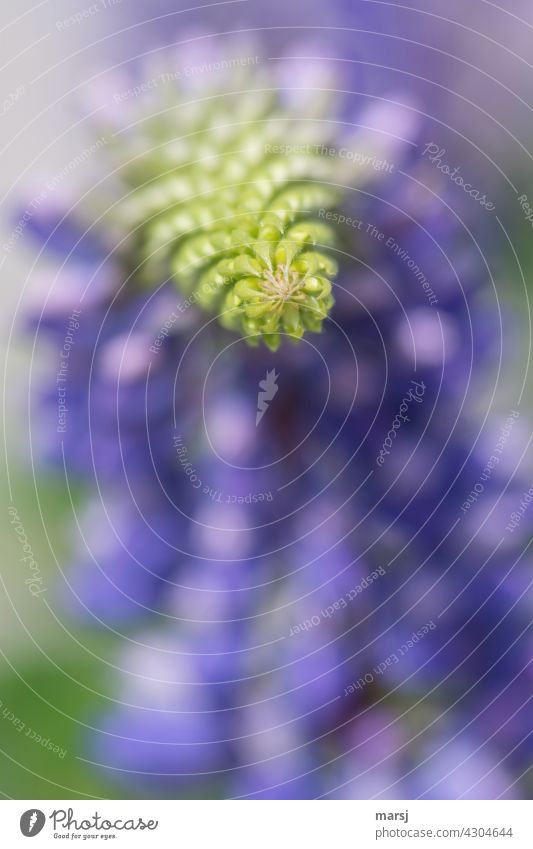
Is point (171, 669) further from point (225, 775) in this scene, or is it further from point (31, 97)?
point (31, 97)

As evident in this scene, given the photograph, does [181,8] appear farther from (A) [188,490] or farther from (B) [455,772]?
(B) [455,772]

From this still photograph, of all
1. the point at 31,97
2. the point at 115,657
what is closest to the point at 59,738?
the point at 115,657

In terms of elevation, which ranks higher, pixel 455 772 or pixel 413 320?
pixel 413 320
